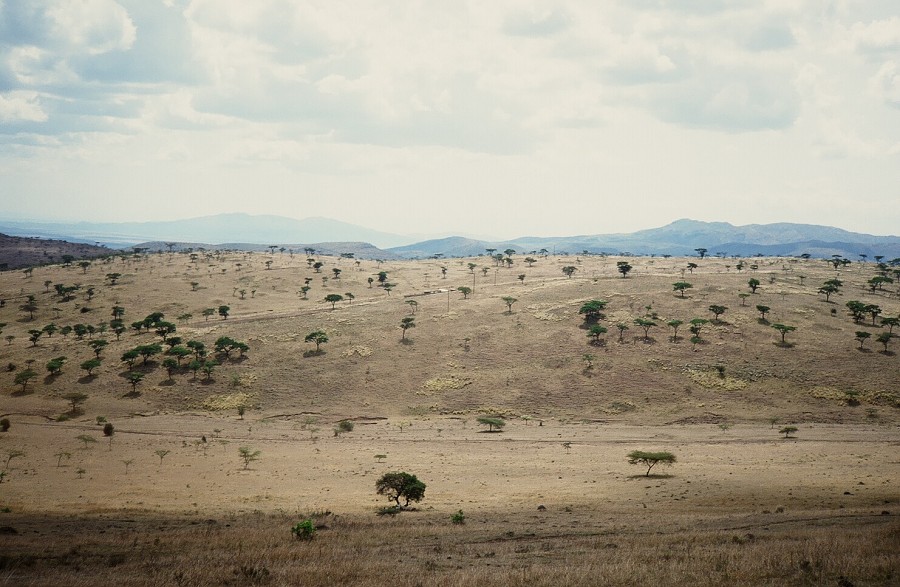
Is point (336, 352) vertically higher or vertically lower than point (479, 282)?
lower

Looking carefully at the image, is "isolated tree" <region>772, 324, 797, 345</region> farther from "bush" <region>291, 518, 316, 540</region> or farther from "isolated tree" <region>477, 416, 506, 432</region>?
"bush" <region>291, 518, 316, 540</region>

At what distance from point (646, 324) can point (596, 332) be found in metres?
9.09

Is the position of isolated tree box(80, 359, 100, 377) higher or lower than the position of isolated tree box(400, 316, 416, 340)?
lower

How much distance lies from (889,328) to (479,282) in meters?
94.8

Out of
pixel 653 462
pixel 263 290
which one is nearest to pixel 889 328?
pixel 653 462

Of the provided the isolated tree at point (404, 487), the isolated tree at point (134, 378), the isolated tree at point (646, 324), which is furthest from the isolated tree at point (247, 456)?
the isolated tree at point (646, 324)

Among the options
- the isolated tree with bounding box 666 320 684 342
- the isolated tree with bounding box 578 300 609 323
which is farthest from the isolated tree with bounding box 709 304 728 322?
the isolated tree with bounding box 578 300 609 323

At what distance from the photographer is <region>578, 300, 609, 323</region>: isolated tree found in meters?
102

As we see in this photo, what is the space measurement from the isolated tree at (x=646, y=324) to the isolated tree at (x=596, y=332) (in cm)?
646

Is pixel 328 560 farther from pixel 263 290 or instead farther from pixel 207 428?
pixel 263 290

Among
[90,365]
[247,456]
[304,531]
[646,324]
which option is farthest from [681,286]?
[90,365]

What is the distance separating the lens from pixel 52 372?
8619cm

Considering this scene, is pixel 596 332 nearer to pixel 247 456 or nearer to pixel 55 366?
pixel 247 456

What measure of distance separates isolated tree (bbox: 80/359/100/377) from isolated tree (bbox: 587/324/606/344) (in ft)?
287
